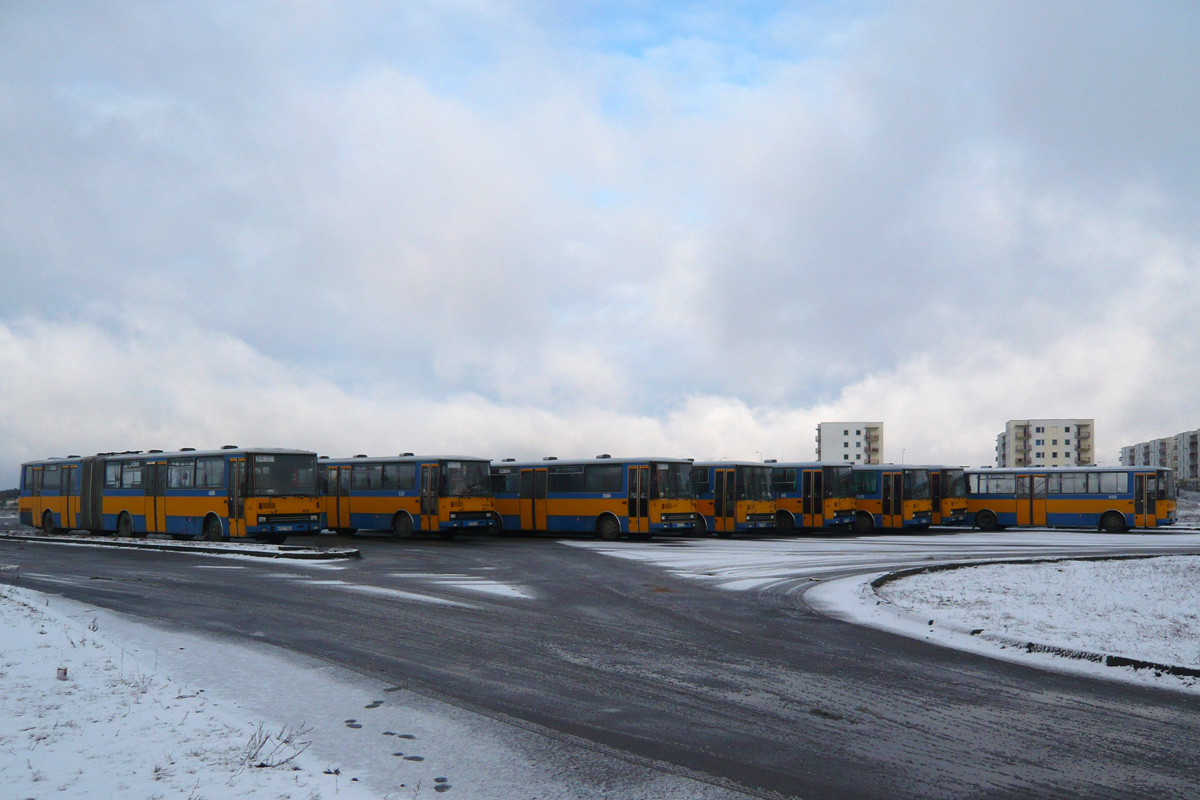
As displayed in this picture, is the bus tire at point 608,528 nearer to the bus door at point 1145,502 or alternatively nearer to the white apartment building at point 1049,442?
the bus door at point 1145,502

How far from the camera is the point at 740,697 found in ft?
25.6

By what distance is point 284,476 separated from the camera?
1048 inches

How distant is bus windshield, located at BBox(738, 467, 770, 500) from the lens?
33438 mm

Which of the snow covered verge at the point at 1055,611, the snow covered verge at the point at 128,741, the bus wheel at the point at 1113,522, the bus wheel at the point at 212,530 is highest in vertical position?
the snow covered verge at the point at 128,741

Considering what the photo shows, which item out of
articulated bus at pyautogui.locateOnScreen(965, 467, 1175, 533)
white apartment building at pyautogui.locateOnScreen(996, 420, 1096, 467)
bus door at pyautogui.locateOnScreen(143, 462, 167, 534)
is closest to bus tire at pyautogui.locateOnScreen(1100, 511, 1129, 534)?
articulated bus at pyautogui.locateOnScreen(965, 467, 1175, 533)

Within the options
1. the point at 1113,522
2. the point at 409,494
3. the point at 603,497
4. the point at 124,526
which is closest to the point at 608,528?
the point at 603,497

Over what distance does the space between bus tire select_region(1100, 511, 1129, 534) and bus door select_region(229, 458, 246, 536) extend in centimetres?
3237

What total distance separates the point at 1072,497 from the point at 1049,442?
10879 centimetres

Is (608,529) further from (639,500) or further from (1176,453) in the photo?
(1176,453)

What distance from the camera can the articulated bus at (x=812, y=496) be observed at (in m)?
35.8

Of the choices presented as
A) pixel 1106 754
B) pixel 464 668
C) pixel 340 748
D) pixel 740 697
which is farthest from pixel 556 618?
pixel 1106 754

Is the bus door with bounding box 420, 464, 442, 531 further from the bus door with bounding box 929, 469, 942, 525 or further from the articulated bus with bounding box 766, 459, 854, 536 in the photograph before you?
the bus door with bounding box 929, 469, 942, 525

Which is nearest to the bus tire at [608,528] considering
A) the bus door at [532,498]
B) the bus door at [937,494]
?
the bus door at [532,498]

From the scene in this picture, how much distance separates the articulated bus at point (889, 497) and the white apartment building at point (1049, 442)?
103 meters
